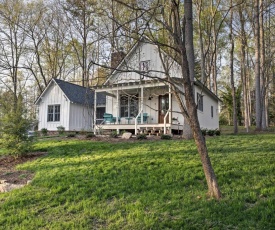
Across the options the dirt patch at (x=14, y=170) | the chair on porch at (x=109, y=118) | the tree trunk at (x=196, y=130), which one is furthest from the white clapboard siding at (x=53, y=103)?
the tree trunk at (x=196, y=130)

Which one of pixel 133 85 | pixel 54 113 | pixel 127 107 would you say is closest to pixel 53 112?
pixel 54 113

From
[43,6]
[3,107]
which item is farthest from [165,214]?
[43,6]

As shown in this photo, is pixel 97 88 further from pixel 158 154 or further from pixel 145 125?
pixel 158 154

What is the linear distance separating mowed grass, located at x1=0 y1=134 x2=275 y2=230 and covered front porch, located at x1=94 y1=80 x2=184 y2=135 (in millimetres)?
6424

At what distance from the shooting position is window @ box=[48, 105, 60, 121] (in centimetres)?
1933

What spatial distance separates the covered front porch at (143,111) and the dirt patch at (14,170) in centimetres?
518

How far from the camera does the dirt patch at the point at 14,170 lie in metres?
6.46

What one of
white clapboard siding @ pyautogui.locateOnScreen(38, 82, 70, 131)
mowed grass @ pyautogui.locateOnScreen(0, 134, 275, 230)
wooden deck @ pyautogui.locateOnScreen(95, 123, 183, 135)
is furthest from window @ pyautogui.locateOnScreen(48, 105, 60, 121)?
mowed grass @ pyautogui.locateOnScreen(0, 134, 275, 230)

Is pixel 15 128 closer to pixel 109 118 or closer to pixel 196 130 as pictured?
pixel 109 118

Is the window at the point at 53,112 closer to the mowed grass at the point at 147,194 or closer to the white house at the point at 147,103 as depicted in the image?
the white house at the point at 147,103

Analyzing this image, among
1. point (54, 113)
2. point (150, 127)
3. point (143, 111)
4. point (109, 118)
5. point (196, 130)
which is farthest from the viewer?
point (54, 113)

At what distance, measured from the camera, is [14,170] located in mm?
7531

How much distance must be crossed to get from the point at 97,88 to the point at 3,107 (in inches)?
270

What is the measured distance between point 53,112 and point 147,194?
16331mm
